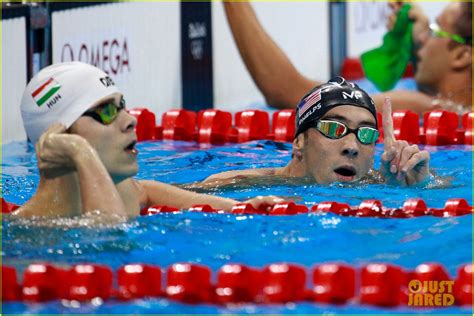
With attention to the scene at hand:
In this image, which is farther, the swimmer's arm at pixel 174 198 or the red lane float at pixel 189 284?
the swimmer's arm at pixel 174 198

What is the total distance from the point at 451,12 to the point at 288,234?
4.67 m

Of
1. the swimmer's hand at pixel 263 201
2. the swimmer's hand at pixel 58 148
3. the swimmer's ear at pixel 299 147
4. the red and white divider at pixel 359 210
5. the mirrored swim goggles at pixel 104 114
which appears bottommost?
the red and white divider at pixel 359 210

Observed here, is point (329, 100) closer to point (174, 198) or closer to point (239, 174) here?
point (239, 174)

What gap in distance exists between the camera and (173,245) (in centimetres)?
359

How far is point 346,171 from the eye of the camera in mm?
4766

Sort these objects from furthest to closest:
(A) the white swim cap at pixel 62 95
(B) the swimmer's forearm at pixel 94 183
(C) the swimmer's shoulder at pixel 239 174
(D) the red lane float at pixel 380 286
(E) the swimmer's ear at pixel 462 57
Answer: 1. (E) the swimmer's ear at pixel 462 57
2. (C) the swimmer's shoulder at pixel 239 174
3. (A) the white swim cap at pixel 62 95
4. (B) the swimmer's forearm at pixel 94 183
5. (D) the red lane float at pixel 380 286

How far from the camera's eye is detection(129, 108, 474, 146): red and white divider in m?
6.57

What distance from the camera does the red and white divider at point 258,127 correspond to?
6.57m

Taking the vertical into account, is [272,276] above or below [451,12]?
below

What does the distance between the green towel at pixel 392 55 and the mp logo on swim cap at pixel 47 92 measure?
4.94 m

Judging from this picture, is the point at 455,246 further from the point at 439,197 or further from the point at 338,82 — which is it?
the point at 338,82

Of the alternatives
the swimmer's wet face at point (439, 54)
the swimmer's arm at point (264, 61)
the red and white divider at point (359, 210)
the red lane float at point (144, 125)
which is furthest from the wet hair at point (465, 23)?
the red and white divider at point (359, 210)

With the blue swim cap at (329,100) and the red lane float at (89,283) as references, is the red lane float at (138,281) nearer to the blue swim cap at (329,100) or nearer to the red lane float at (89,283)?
the red lane float at (89,283)

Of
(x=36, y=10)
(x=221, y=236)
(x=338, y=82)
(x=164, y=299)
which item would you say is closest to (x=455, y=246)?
(x=221, y=236)
